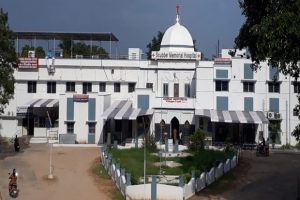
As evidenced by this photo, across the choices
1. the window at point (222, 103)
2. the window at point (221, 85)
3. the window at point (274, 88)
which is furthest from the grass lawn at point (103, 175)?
the window at point (274, 88)

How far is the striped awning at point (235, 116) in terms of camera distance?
33.4 m

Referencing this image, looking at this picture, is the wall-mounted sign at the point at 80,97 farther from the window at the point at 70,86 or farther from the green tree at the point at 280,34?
the green tree at the point at 280,34

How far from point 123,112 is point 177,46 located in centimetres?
854

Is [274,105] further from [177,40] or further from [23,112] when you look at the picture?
[23,112]

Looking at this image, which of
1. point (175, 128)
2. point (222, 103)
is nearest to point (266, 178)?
point (222, 103)

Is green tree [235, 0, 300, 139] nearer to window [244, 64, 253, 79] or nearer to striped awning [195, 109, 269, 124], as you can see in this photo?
striped awning [195, 109, 269, 124]

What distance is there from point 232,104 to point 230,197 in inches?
635

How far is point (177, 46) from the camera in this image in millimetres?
40719

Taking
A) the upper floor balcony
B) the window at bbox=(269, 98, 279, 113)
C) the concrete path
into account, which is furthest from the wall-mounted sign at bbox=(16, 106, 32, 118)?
the window at bbox=(269, 98, 279, 113)

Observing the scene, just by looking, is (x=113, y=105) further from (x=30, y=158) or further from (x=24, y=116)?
(x=30, y=158)

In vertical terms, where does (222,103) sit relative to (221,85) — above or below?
below

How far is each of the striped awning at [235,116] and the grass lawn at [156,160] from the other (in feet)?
10.5

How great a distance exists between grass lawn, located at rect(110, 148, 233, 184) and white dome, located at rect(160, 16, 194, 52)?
446 inches

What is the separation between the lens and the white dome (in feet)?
133
